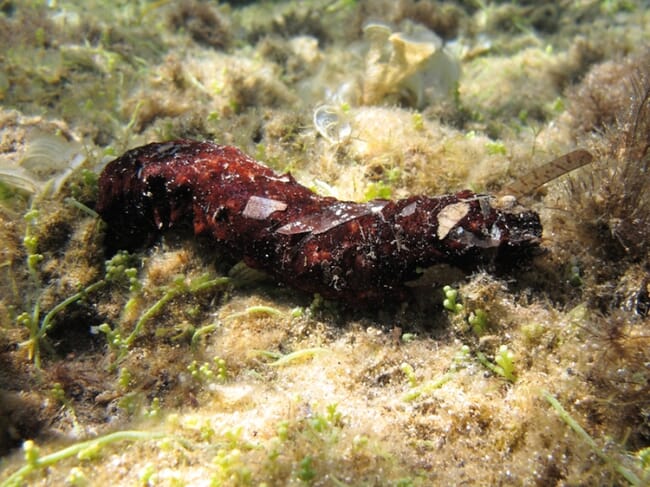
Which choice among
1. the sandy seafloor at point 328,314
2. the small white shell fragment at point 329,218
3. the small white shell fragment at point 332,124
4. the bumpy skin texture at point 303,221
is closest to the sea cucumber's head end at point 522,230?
the bumpy skin texture at point 303,221

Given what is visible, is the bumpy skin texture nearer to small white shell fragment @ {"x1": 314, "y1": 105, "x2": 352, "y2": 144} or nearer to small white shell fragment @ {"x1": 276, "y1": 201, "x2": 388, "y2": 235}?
small white shell fragment @ {"x1": 276, "y1": 201, "x2": 388, "y2": 235}

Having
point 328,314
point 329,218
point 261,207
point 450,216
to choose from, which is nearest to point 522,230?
point 450,216

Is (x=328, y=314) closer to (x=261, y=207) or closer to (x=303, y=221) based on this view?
(x=303, y=221)

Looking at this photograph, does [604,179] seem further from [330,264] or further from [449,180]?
[330,264]

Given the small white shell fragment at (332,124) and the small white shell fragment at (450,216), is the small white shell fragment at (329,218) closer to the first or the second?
the small white shell fragment at (450,216)

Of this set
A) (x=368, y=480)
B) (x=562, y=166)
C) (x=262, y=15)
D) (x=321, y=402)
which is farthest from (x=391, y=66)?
(x=262, y=15)
